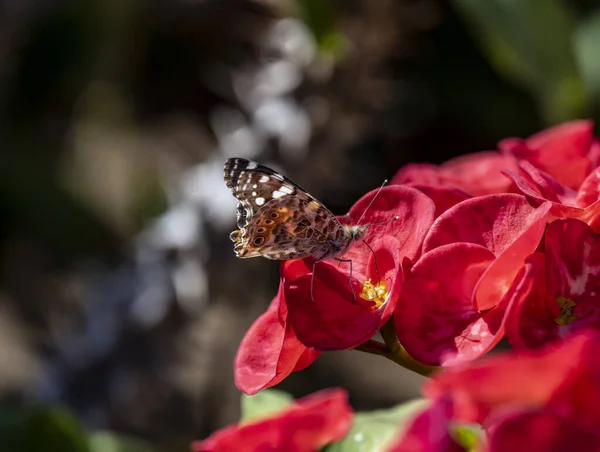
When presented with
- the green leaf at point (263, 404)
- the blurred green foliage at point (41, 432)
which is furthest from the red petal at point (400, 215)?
the blurred green foliage at point (41, 432)

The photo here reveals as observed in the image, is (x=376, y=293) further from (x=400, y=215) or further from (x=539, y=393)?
(x=539, y=393)

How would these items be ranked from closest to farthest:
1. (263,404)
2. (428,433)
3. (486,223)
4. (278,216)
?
(428,433) → (486,223) → (278,216) → (263,404)

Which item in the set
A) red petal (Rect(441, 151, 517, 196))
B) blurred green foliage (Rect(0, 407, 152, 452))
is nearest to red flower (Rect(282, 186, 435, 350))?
red petal (Rect(441, 151, 517, 196))

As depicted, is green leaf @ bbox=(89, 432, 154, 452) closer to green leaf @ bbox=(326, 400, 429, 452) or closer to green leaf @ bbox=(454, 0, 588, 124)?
green leaf @ bbox=(326, 400, 429, 452)

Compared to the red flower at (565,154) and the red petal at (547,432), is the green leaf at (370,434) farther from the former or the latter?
the red petal at (547,432)

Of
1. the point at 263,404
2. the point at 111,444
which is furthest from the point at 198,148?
the point at 263,404

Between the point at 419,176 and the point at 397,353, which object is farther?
the point at 419,176
